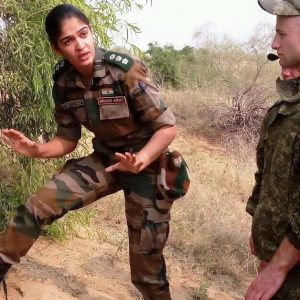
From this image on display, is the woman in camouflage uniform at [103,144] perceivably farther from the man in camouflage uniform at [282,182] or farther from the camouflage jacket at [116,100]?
the man in camouflage uniform at [282,182]

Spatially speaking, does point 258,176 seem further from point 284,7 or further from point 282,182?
point 284,7

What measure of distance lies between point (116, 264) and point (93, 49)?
2.17 metres

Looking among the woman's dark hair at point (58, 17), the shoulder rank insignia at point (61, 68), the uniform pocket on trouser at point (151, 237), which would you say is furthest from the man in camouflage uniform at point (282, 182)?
the shoulder rank insignia at point (61, 68)

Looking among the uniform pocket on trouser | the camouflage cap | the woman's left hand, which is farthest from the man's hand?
the uniform pocket on trouser

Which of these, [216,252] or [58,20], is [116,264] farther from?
[58,20]

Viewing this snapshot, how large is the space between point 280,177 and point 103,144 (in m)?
1.35

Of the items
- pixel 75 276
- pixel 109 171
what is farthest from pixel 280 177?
pixel 75 276

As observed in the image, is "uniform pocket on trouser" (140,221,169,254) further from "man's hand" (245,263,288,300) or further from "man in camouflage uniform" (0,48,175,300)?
"man's hand" (245,263,288,300)

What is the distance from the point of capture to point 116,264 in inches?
162

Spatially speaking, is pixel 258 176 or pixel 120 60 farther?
pixel 120 60

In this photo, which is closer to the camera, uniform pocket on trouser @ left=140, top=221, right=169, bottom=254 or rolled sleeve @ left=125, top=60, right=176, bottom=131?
rolled sleeve @ left=125, top=60, right=176, bottom=131

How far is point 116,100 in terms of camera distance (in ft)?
8.20

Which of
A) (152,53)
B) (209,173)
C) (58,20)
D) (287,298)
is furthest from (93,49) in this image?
(152,53)

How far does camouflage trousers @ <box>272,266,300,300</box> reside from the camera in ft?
5.05
